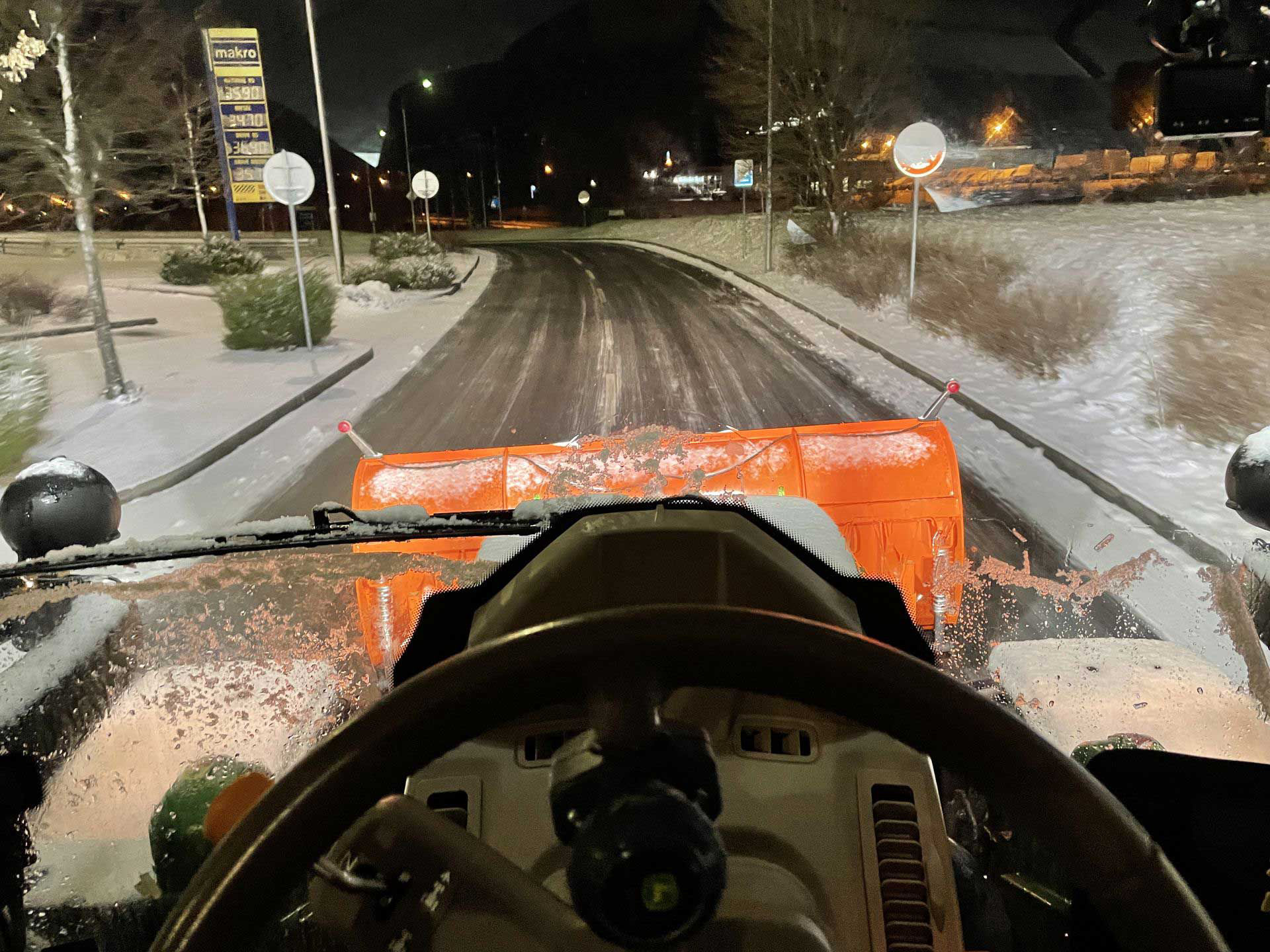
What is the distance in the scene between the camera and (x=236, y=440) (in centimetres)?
796

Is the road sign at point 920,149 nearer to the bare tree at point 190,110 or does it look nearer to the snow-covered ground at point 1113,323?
the snow-covered ground at point 1113,323

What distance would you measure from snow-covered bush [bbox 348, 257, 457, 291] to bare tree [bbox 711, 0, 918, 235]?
7.59 meters

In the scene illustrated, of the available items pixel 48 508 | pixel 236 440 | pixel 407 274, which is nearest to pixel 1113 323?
pixel 236 440

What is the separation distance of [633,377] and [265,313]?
523 cm

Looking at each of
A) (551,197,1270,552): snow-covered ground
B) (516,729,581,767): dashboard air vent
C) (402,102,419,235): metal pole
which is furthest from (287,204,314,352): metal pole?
(402,102,419,235): metal pole

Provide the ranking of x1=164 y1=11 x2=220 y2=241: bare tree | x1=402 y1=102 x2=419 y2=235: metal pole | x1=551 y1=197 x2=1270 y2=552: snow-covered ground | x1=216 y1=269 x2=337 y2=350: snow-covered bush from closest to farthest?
x1=551 y1=197 x2=1270 y2=552: snow-covered ground
x1=164 y1=11 x2=220 y2=241: bare tree
x1=216 y1=269 x2=337 y2=350: snow-covered bush
x1=402 y1=102 x2=419 y2=235: metal pole

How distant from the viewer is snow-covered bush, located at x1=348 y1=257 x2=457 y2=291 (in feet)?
54.2

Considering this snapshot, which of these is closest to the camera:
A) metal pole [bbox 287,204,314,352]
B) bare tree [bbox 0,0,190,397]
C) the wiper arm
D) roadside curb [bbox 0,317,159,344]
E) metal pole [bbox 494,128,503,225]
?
the wiper arm

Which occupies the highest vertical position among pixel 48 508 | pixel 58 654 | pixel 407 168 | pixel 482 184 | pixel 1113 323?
pixel 482 184

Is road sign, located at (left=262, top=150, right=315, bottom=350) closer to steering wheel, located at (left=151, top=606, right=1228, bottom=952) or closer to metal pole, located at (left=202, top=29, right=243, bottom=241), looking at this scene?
metal pole, located at (left=202, top=29, right=243, bottom=241)

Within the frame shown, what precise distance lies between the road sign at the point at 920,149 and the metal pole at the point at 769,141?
26.1 ft

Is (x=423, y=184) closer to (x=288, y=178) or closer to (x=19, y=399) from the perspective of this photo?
(x=288, y=178)

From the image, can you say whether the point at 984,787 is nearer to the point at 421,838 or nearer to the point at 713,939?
the point at 713,939

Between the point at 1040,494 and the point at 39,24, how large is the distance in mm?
9509
